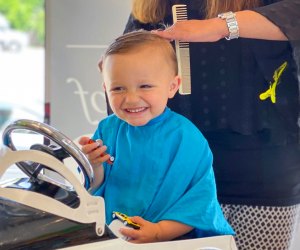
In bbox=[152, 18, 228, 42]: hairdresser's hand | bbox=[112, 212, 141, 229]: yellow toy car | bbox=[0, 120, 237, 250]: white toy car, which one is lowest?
bbox=[112, 212, 141, 229]: yellow toy car

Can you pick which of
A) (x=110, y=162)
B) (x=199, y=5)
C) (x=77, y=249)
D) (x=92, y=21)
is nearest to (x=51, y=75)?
(x=92, y=21)

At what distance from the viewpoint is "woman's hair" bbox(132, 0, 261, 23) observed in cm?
171

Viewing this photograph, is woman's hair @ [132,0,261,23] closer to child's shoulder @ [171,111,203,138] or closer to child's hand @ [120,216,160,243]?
child's shoulder @ [171,111,203,138]

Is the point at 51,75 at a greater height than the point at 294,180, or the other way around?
the point at 51,75

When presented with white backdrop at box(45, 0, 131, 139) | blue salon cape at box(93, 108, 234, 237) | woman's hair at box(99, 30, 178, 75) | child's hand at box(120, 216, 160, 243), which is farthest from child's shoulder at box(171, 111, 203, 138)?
white backdrop at box(45, 0, 131, 139)

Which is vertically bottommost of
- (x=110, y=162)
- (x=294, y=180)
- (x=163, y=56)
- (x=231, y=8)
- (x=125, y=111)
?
(x=294, y=180)

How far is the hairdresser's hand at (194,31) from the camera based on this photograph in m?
1.47

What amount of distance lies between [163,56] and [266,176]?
58cm

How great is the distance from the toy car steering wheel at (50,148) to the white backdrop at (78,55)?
1536 mm

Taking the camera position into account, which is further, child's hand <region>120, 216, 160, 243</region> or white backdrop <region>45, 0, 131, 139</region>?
white backdrop <region>45, 0, 131, 139</region>

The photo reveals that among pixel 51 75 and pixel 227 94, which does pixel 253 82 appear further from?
pixel 51 75

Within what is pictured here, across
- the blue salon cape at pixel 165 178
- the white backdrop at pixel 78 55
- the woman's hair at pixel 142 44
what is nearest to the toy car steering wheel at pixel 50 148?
the blue salon cape at pixel 165 178

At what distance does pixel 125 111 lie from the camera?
4.76 feet

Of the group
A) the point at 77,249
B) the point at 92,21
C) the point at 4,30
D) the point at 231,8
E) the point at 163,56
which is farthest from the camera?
the point at 4,30
